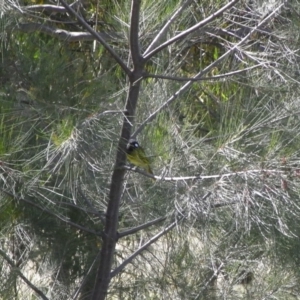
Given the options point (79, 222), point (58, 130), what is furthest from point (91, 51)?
point (58, 130)

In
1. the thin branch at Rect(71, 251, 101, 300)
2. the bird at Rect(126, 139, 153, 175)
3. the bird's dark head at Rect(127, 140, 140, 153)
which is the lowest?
the thin branch at Rect(71, 251, 101, 300)

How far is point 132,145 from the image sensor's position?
1.82 meters

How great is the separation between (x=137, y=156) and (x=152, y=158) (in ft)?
0.19

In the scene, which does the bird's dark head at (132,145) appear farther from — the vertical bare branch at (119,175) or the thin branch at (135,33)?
the thin branch at (135,33)

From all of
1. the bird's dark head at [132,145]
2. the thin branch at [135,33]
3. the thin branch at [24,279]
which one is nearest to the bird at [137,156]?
the bird's dark head at [132,145]

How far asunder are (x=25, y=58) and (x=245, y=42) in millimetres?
559

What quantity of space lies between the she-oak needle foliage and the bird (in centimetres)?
2

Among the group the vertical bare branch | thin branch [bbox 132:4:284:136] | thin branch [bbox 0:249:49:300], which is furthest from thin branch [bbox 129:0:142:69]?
thin branch [bbox 0:249:49:300]

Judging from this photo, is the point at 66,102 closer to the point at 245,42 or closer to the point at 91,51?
the point at 245,42

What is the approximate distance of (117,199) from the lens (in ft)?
6.55

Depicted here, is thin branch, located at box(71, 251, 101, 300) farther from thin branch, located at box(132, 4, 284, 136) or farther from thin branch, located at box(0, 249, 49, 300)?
thin branch, located at box(132, 4, 284, 136)

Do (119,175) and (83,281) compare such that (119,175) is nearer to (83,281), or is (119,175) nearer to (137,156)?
(137,156)

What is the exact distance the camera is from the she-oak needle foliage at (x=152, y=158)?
168cm

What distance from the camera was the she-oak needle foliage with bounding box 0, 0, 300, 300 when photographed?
1.68 m
